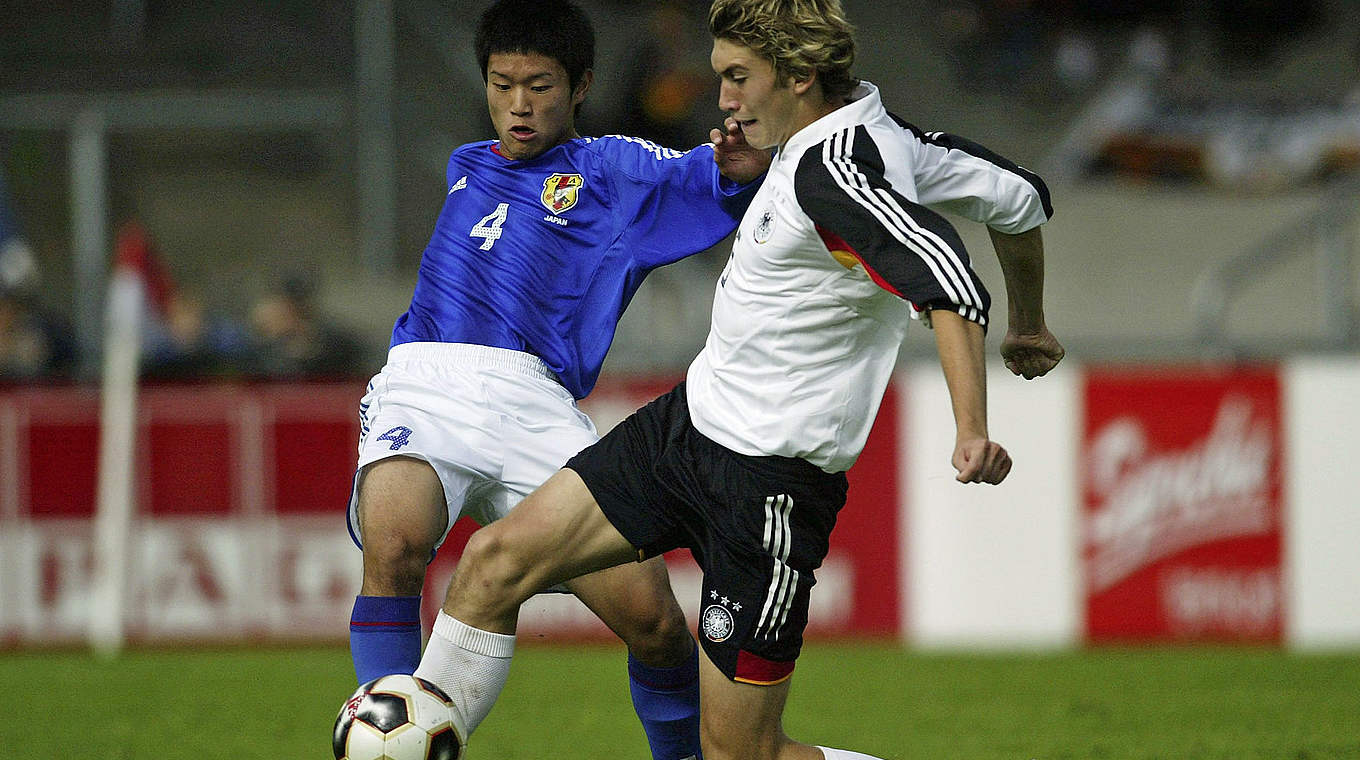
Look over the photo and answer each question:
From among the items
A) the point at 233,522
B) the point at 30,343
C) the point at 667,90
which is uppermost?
the point at 667,90

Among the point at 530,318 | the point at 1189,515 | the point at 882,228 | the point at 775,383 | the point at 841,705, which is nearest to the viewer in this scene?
the point at 882,228

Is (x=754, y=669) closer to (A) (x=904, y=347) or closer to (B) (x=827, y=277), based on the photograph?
(B) (x=827, y=277)

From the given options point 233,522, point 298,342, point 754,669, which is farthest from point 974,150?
point 298,342

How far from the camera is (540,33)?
16.1 feet

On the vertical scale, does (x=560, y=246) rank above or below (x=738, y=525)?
above

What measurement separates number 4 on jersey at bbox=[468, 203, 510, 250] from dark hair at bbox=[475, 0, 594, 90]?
401 mm

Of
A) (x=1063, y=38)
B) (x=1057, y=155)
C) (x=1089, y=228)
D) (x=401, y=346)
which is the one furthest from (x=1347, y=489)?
(x=401, y=346)

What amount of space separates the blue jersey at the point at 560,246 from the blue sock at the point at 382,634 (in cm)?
81

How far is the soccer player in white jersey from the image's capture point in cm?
382

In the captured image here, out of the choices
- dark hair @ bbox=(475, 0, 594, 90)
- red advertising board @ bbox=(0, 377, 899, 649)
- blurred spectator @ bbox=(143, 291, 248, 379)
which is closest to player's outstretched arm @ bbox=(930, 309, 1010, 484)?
dark hair @ bbox=(475, 0, 594, 90)

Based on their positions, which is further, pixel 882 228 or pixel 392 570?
pixel 392 570

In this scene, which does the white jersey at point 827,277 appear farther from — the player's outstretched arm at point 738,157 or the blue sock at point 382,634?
the blue sock at point 382,634

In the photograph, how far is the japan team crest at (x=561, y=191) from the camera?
502 cm

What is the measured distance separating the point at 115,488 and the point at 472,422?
5.66m
